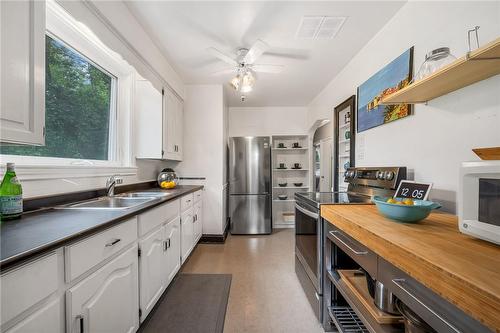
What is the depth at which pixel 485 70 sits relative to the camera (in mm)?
977

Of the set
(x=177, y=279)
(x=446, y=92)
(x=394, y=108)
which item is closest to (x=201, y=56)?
(x=394, y=108)

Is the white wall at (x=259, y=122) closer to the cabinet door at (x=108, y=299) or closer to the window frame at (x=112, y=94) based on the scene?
the window frame at (x=112, y=94)

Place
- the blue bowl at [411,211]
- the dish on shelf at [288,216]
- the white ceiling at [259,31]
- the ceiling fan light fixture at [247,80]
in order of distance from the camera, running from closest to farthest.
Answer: the blue bowl at [411,211]
the white ceiling at [259,31]
the ceiling fan light fixture at [247,80]
the dish on shelf at [288,216]

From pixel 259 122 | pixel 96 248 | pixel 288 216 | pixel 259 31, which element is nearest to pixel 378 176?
pixel 259 31

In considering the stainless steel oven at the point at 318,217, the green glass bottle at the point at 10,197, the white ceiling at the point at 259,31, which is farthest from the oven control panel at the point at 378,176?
the green glass bottle at the point at 10,197

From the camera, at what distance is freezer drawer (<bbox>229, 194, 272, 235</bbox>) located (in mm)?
3811

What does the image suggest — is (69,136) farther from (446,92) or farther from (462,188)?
(446,92)

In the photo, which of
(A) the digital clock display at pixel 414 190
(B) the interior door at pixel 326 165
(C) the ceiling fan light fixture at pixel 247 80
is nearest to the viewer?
(A) the digital clock display at pixel 414 190

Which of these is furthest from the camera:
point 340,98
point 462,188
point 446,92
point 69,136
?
point 340,98

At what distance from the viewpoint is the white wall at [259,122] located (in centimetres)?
456

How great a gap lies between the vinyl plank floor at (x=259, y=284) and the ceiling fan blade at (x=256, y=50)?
2325mm

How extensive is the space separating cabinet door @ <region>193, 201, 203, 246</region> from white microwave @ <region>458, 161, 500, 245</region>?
2628 mm

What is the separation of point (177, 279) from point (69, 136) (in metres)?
1.67

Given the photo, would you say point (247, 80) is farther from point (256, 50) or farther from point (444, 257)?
point (444, 257)
